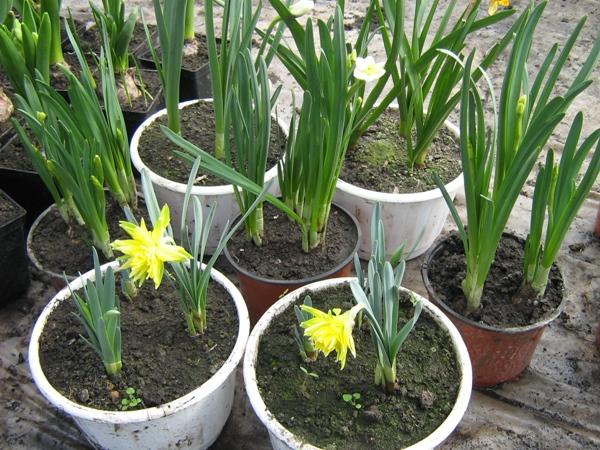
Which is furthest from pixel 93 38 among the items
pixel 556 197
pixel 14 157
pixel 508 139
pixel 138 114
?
pixel 556 197

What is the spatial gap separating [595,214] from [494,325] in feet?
2.88

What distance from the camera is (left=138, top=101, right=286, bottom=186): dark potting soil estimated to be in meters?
1.78

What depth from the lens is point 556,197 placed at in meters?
1.28

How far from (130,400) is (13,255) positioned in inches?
27.4

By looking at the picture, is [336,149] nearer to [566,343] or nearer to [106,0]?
[566,343]

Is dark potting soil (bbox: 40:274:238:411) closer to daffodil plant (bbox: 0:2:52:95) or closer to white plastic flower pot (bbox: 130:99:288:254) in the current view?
white plastic flower pot (bbox: 130:99:288:254)

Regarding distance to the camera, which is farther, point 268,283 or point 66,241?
point 66,241

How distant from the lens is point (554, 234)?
132 centimetres

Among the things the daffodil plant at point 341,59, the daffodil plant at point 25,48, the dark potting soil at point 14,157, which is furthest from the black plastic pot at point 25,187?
the daffodil plant at point 341,59

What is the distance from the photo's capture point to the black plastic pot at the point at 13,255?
164cm

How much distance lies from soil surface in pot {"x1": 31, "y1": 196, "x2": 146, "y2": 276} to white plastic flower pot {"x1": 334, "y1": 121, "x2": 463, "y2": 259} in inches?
22.8

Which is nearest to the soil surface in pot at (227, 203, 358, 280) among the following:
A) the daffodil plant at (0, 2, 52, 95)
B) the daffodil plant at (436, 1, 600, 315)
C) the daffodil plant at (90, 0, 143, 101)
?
the daffodil plant at (436, 1, 600, 315)

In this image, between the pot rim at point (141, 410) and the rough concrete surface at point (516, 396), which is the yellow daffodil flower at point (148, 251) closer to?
the pot rim at point (141, 410)

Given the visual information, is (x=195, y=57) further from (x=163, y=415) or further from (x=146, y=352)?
(x=163, y=415)
